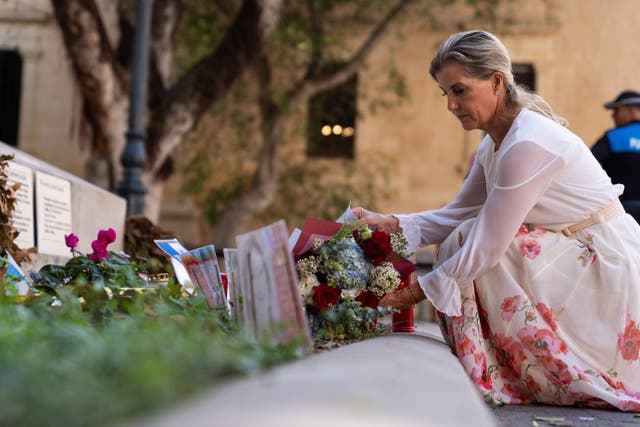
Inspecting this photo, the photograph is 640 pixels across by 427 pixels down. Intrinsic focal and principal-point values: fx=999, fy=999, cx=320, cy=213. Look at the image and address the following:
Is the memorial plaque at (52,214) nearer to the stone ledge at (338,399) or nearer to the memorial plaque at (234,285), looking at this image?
the memorial plaque at (234,285)

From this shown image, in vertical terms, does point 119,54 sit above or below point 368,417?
above

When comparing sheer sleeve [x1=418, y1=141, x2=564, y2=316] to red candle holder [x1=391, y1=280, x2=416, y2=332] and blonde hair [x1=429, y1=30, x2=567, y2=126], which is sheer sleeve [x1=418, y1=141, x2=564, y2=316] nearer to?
blonde hair [x1=429, y1=30, x2=567, y2=126]

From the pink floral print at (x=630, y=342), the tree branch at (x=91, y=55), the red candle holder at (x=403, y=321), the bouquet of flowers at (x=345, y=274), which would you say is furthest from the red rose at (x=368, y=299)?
the tree branch at (x=91, y=55)

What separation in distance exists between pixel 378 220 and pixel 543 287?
2.69 feet

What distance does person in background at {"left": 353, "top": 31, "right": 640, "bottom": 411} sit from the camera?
3689 millimetres

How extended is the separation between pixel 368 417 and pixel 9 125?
16.7 m

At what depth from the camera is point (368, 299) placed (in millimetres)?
3762

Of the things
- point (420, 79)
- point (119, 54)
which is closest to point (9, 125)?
point (119, 54)

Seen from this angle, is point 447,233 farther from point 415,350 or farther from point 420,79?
point 420,79

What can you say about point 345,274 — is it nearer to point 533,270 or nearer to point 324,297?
point 324,297

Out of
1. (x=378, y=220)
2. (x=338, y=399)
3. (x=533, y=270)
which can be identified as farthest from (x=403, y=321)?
(x=338, y=399)

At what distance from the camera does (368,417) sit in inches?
62.9

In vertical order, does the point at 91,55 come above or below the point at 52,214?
above

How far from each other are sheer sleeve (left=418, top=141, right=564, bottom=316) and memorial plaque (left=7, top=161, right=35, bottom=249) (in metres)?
2.30
